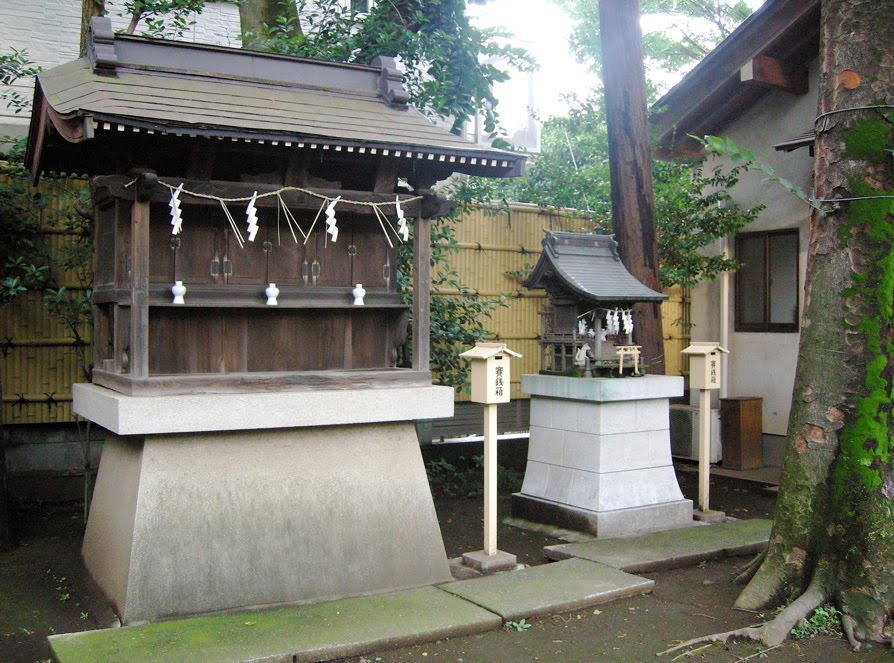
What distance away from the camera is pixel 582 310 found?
31.0 ft

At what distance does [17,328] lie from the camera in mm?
9695

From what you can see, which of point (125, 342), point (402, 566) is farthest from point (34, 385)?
point (402, 566)

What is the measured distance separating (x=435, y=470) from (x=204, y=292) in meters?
5.67

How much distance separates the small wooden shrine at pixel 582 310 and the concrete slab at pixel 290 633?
11.6ft

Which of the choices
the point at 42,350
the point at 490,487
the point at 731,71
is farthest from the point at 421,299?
the point at 731,71

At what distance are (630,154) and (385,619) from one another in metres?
7.36

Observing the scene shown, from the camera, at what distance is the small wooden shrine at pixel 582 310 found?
9320 millimetres

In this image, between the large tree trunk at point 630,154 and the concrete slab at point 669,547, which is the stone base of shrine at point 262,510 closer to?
the concrete slab at point 669,547

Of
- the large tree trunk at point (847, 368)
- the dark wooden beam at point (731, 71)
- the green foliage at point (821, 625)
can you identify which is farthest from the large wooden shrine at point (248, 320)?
the dark wooden beam at point (731, 71)

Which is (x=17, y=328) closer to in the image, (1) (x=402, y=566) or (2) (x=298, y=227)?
(2) (x=298, y=227)

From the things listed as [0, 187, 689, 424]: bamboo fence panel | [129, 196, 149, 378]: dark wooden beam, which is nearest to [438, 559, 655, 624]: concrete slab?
[129, 196, 149, 378]: dark wooden beam

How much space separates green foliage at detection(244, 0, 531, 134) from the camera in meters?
10.4

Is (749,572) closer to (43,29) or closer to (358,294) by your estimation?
(358,294)

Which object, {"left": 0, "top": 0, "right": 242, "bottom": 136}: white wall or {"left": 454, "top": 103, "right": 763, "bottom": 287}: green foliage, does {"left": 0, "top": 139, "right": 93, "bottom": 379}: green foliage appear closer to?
{"left": 0, "top": 0, "right": 242, "bottom": 136}: white wall
